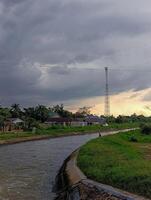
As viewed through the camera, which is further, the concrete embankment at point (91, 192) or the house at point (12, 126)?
the house at point (12, 126)

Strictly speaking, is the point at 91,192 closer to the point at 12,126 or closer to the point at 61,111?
the point at 12,126

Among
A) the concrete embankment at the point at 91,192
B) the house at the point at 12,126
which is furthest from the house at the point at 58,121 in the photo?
the concrete embankment at the point at 91,192

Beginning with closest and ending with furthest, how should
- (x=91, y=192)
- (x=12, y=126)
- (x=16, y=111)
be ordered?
1. (x=91, y=192)
2. (x=12, y=126)
3. (x=16, y=111)

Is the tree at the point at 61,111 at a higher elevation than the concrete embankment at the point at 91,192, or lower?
higher

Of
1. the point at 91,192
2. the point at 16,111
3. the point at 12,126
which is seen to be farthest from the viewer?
the point at 16,111

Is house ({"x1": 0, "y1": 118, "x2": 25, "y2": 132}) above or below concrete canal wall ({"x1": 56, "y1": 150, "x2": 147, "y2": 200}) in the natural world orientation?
above

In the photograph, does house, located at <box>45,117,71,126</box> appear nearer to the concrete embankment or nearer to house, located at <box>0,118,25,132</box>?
house, located at <box>0,118,25,132</box>

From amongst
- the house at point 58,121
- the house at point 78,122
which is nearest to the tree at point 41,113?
the house at point 58,121

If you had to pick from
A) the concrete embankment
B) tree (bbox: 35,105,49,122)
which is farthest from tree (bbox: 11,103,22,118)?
the concrete embankment

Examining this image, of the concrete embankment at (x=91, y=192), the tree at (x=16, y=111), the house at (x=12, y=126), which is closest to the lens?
the concrete embankment at (x=91, y=192)

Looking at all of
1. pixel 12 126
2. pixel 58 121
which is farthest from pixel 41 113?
pixel 12 126

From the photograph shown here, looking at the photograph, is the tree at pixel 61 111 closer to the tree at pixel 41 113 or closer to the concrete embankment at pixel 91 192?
the tree at pixel 41 113

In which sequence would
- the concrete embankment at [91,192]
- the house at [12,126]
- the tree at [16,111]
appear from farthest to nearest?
the tree at [16,111], the house at [12,126], the concrete embankment at [91,192]

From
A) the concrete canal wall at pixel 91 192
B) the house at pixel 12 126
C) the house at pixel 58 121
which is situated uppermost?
the house at pixel 58 121
